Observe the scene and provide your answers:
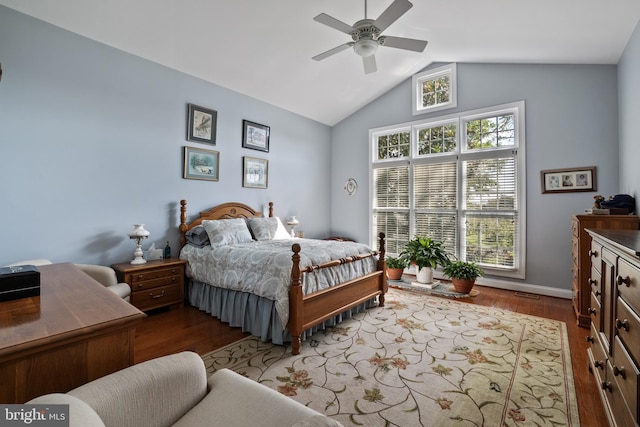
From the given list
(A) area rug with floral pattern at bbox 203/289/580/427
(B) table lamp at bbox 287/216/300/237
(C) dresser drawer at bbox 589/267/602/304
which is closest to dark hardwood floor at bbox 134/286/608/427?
(A) area rug with floral pattern at bbox 203/289/580/427

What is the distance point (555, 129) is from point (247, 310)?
475cm

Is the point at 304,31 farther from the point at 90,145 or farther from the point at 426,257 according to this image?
the point at 426,257

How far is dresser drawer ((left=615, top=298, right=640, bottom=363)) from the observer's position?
121 cm

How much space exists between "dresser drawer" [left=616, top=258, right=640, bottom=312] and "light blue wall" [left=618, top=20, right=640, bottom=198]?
2353 millimetres

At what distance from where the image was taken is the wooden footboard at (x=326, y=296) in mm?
2596

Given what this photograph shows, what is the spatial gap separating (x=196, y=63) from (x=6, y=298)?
144 inches

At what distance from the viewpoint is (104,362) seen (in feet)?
3.41

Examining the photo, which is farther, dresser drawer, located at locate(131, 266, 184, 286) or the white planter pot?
the white planter pot

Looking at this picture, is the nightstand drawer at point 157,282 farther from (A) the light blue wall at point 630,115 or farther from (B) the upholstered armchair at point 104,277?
(A) the light blue wall at point 630,115

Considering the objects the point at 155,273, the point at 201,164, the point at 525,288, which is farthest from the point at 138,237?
the point at 525,288

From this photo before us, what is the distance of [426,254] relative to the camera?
465cm

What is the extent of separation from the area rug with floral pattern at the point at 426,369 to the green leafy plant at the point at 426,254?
4.07 ft

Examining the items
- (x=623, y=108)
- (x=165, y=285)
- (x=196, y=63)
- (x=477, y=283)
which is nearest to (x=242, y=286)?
(x=165, y=285)

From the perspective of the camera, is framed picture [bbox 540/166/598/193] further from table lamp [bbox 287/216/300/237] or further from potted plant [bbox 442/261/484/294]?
table lamp [bbox 287/216/300/237]
